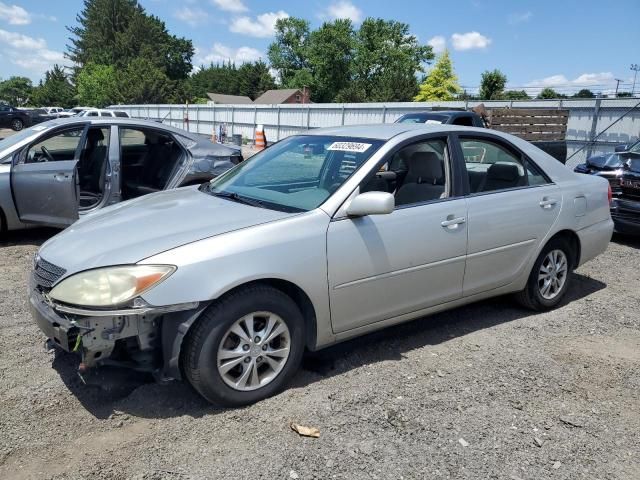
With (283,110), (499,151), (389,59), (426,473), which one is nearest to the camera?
(426,473)

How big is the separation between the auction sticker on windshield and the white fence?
42.1ft

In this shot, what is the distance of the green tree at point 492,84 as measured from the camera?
51500 millimetres

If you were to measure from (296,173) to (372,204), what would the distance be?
37.6 inches

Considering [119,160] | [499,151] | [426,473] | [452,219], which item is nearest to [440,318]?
[452,219]

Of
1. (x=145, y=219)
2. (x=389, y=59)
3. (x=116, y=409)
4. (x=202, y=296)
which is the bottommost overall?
(x=116, y=409)

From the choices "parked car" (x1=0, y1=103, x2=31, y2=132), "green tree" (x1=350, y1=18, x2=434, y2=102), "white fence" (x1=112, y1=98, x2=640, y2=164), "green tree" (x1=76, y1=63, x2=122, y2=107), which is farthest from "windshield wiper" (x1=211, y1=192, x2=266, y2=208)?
"green tree" (x1=350, y1=18, x2=434, y2=102)

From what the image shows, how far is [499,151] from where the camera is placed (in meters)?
4.53

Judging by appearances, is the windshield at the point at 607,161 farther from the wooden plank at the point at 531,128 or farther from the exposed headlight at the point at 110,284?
the exposed headlight at the point at 110,284

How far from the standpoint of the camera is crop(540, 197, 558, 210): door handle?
4.43m

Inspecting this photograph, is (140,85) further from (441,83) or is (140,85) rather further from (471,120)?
(471,120)

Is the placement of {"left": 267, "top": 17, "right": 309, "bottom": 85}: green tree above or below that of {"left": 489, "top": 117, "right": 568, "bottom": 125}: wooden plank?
above

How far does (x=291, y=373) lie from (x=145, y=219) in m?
1.33

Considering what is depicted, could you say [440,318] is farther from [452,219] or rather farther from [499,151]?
[499,151]

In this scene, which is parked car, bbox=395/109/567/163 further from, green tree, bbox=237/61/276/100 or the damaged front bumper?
green tree, bbox=237/61/276/100
